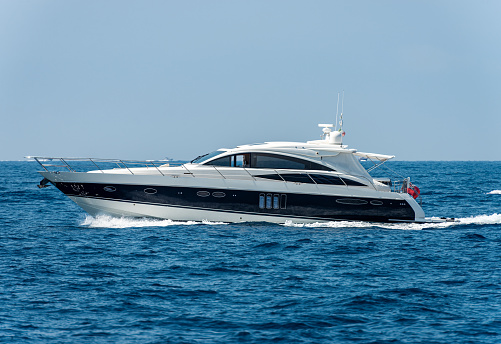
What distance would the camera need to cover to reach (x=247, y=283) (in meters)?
12.8

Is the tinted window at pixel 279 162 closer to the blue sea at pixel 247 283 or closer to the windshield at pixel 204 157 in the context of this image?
the windshield at pixel 204 157

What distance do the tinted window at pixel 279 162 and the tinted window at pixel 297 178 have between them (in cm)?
29

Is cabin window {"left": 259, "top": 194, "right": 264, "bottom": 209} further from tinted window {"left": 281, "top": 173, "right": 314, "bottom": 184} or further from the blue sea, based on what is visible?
tinted window {"left": 281, "top": 173, "right": 314, "bottom": 184}

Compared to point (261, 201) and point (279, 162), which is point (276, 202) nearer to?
point (261, 201)

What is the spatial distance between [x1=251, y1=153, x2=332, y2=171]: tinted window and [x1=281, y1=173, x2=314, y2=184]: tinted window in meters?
0.29

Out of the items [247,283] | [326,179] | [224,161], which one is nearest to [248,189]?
[224,161]

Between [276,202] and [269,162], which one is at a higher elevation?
[269,162]

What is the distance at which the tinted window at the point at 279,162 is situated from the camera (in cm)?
2064

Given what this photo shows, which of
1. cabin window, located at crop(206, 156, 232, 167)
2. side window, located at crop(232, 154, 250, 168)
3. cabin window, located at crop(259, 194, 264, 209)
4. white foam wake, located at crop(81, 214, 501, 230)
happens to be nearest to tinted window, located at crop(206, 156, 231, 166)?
cabin window, located at crop(206, 156, 232, 167)

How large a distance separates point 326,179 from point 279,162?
171 cm

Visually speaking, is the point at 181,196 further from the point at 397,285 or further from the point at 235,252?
the point at 397,285

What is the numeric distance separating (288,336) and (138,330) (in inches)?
96.1

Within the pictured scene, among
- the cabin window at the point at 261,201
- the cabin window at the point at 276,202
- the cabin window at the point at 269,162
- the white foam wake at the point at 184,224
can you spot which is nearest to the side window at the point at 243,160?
the cabin window at the point at 269,162

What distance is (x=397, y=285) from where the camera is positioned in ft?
42.3
